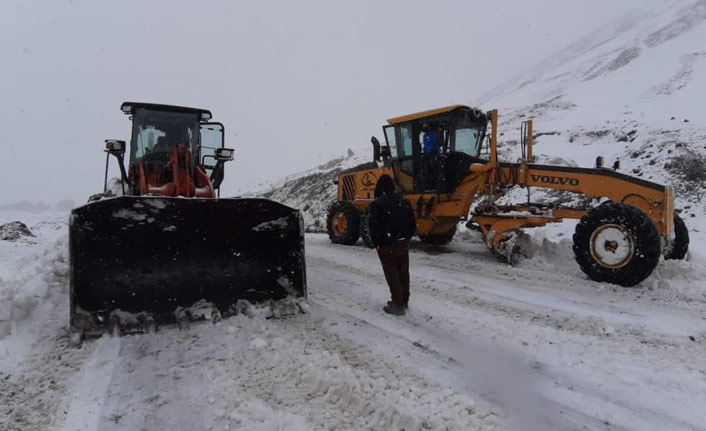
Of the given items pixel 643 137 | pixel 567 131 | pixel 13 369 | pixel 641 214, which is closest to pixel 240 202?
pixel 13 369

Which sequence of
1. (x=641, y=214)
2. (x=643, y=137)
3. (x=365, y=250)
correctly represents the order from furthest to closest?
(x=643, y=137), (x=365, y=250), (x=641, y=214)

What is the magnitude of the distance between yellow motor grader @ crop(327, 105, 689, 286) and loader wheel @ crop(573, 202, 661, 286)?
1 centimetres

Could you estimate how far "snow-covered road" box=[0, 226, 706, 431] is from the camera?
267 centimetres

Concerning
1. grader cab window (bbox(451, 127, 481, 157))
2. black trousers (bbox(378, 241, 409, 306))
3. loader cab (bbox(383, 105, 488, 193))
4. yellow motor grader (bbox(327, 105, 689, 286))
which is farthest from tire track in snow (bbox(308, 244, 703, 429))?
grader cab window (bbox(451, 127, 481, 157))

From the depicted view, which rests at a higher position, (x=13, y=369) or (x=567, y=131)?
(x=567, y=131)

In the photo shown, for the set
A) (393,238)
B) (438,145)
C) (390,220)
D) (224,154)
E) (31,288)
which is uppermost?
(438,145)

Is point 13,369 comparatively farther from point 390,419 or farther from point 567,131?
point 567,131

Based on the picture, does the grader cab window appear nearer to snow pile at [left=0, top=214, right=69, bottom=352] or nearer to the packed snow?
the packed snow

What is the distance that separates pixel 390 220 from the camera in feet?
15.6

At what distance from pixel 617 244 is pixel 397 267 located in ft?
9.86

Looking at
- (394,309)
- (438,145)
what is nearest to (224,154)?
(394,309)

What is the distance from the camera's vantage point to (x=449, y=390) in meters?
2.96

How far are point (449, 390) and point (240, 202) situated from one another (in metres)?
2.61

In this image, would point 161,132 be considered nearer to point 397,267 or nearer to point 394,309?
point 397,267
